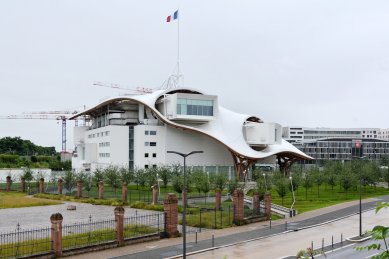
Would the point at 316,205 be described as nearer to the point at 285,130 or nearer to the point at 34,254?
the point at 34,254

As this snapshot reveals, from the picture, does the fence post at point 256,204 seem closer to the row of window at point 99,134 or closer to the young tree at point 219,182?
the young tree at point 219,182

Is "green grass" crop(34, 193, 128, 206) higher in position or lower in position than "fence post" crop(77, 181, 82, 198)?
lower

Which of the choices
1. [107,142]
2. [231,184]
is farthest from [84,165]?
[231,184]

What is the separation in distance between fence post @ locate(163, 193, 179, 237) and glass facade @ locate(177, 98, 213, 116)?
191ft

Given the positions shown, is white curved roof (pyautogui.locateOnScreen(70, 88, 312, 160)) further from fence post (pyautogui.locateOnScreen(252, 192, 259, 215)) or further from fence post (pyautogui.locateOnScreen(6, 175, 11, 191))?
fence post (pyautogui.locateOnScreen(252, 192, 259, 215))

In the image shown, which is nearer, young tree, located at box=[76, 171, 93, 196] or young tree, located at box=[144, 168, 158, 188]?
young tree, located at box=[76, 171, 93, 196]

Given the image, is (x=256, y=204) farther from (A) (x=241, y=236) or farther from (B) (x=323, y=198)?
(B) (x=323, y=198)

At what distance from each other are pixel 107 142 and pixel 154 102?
45.2ft

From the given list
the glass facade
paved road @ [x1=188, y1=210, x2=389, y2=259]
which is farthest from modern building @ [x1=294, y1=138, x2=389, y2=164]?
paved road @ [x1=188, y1=210, x2=389, y2=259]

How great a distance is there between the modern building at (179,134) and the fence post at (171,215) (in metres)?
57.5

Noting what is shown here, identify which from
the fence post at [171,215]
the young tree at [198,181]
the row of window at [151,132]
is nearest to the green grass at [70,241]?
the fence post at [171,215]

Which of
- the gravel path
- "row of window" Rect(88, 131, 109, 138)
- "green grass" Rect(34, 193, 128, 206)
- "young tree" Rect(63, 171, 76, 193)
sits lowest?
"green grass" Rect(34, 193, 128, 206)

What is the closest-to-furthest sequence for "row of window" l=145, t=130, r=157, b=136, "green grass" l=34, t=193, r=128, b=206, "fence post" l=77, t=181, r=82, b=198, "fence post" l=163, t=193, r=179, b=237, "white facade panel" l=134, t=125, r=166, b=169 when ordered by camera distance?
"fence post" l=163, t=193, r=179, b=237 < "green grass" l=34, t=193, r=128, b=206 < "fence post" l=77, t=181, r=82, b=198 < "white facade panel" l=134, t=125, r=166, b=169 < "row of window" l=145, t=130, r=157, b=136

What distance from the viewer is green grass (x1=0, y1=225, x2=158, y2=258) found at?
2674cm
